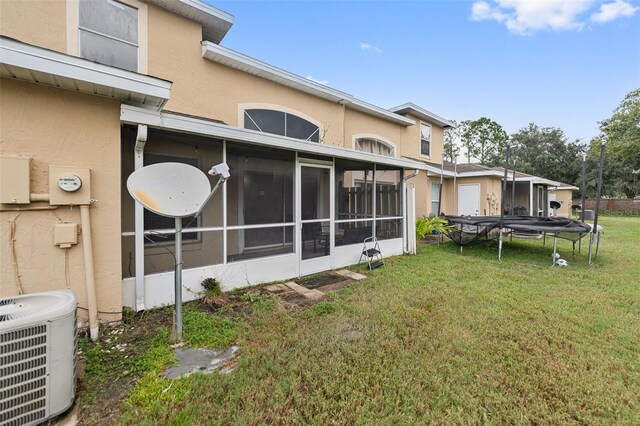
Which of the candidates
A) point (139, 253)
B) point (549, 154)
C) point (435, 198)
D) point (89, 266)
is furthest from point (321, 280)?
point (549, 154)

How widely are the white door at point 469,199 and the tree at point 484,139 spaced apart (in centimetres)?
2724

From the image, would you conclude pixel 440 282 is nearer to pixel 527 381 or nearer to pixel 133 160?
pixel 527 381

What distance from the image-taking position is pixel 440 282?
571 centimetres

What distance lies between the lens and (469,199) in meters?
14.9

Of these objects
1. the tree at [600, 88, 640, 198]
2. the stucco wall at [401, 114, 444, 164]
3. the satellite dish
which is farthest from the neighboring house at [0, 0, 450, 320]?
the tree at [600, 88, 640, 198]

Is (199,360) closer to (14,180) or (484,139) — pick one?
(14,180)

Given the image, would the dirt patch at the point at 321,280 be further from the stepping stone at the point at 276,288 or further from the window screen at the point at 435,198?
the window screen at the point at 435,198

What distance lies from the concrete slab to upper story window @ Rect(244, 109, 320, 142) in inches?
228

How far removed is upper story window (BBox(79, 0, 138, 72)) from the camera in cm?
532

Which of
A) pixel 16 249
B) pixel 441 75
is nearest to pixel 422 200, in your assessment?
pixel 441 75

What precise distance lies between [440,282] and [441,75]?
1241 cm

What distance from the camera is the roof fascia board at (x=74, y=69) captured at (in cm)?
272

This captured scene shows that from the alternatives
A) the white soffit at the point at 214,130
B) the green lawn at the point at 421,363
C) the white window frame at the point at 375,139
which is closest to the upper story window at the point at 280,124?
the white window frame at the point at 375,139

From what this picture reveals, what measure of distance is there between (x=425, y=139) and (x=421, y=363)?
12.9 metres
